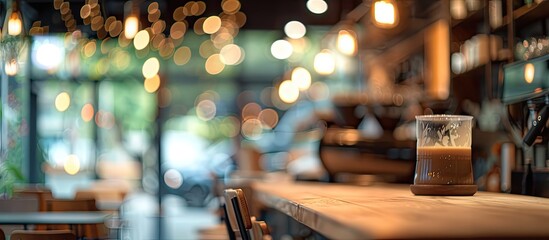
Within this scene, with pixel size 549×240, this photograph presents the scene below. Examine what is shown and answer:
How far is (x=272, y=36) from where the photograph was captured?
1772 centimetres

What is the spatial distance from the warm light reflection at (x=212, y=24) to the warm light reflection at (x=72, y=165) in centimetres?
438

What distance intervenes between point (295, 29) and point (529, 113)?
9.50 meters

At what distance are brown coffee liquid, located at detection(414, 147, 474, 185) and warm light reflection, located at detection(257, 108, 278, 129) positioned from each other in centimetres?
1460

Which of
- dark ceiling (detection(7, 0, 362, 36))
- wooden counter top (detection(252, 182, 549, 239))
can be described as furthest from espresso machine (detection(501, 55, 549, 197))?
dark ceiling (detection(7, 0, 362, 36))

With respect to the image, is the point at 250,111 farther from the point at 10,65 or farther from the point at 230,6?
the point at 10,65

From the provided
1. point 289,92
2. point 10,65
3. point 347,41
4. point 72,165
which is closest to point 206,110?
point 72,165

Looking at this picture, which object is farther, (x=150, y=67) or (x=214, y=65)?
(x=214, y=65)

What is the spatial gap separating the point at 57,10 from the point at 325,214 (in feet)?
33.4

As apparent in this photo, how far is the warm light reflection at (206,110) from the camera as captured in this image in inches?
701

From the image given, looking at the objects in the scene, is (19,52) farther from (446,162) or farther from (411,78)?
(446,162)

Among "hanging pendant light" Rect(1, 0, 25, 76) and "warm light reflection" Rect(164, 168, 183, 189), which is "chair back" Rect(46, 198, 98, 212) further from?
"warm light reflection" Rect(164, 168, 183, 189)

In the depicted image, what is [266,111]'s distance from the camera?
17953 mm

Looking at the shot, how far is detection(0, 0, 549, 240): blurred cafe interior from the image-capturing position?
3902mm

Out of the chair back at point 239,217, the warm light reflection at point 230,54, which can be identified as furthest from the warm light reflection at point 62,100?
the chair back at point 239,217
